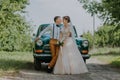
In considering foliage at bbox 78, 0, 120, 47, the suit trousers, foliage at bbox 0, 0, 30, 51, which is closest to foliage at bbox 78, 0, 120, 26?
foliage at bbox 78, 0, 120, 47

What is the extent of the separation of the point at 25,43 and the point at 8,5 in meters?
8.97

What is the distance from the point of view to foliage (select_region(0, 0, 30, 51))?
168 ft

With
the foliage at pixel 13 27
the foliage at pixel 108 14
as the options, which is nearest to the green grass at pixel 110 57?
the foliage at pixel 108 14

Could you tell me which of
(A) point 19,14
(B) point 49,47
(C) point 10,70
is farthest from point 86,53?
(A) point 19,14

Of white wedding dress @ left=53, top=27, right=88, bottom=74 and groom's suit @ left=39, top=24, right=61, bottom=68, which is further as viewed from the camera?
groom's suit @ left=39, top=24, right=61, bottom=68

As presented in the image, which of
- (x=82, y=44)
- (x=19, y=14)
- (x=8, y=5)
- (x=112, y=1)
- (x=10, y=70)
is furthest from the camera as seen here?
(x=19, y=14)

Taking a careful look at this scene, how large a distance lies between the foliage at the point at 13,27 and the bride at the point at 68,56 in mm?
32944

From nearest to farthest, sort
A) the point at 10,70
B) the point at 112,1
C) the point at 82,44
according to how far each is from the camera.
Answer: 1. the point at 10,70
2. the point at 82,44
3. the point at 112,1

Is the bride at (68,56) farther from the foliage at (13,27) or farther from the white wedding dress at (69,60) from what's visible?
the foliage at (13,27)

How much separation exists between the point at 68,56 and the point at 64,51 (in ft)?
0.83

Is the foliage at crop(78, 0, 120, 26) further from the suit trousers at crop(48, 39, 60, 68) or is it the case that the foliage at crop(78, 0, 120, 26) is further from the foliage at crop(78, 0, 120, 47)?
the suit trousers at crop(48, 39, 60, 68)

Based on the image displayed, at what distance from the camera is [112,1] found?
19828mm

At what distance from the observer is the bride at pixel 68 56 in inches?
642

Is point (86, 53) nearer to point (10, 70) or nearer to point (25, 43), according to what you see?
point (10, 70)
